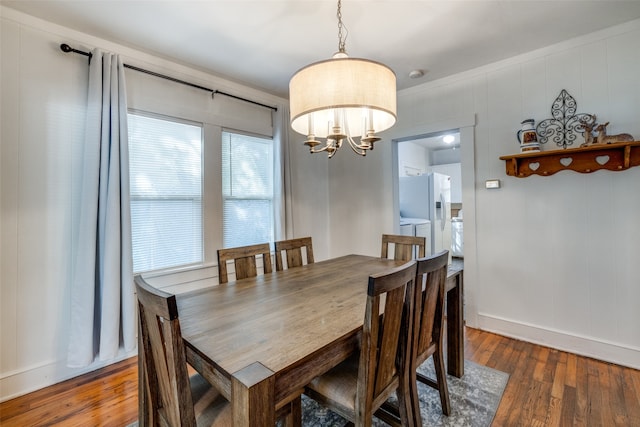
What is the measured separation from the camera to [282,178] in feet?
11.0

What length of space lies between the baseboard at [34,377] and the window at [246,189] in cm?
151

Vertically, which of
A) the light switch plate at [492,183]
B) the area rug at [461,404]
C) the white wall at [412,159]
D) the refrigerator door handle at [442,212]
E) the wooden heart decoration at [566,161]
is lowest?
the area rug at [461,404]

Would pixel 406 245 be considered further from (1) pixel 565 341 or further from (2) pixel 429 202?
(2) pixel 429 202

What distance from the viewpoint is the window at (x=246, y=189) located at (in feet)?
10.1

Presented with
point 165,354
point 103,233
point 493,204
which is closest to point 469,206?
point 493,204

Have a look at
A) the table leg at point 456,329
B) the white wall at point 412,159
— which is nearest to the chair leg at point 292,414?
the table leg at point 456,329

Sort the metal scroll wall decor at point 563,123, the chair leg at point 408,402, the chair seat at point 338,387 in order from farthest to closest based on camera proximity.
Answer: the metal scroll wall decor at point 563,123 → the chair leg at point 408,402 → the chair seat at point 338,387

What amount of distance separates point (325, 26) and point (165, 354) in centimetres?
223

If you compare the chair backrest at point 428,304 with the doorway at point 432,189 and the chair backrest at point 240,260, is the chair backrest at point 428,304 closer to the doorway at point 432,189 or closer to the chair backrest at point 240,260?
the chair backrest at point 240,260

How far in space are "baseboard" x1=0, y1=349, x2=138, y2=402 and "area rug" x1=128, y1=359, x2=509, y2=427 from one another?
0.91 metres

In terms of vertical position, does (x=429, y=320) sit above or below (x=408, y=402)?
above

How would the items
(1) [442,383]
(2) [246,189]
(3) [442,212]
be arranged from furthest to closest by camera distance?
1. (3) [442,212]
2. (2) [246,189]
3. (1) [442,383]

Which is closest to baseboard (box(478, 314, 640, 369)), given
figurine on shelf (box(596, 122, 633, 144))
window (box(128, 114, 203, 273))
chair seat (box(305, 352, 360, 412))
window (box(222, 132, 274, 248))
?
figurine on shelf (box(596, 122, 633, 144))

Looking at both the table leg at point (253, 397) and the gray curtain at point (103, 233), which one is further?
the gray curtain at point (103, 233)
